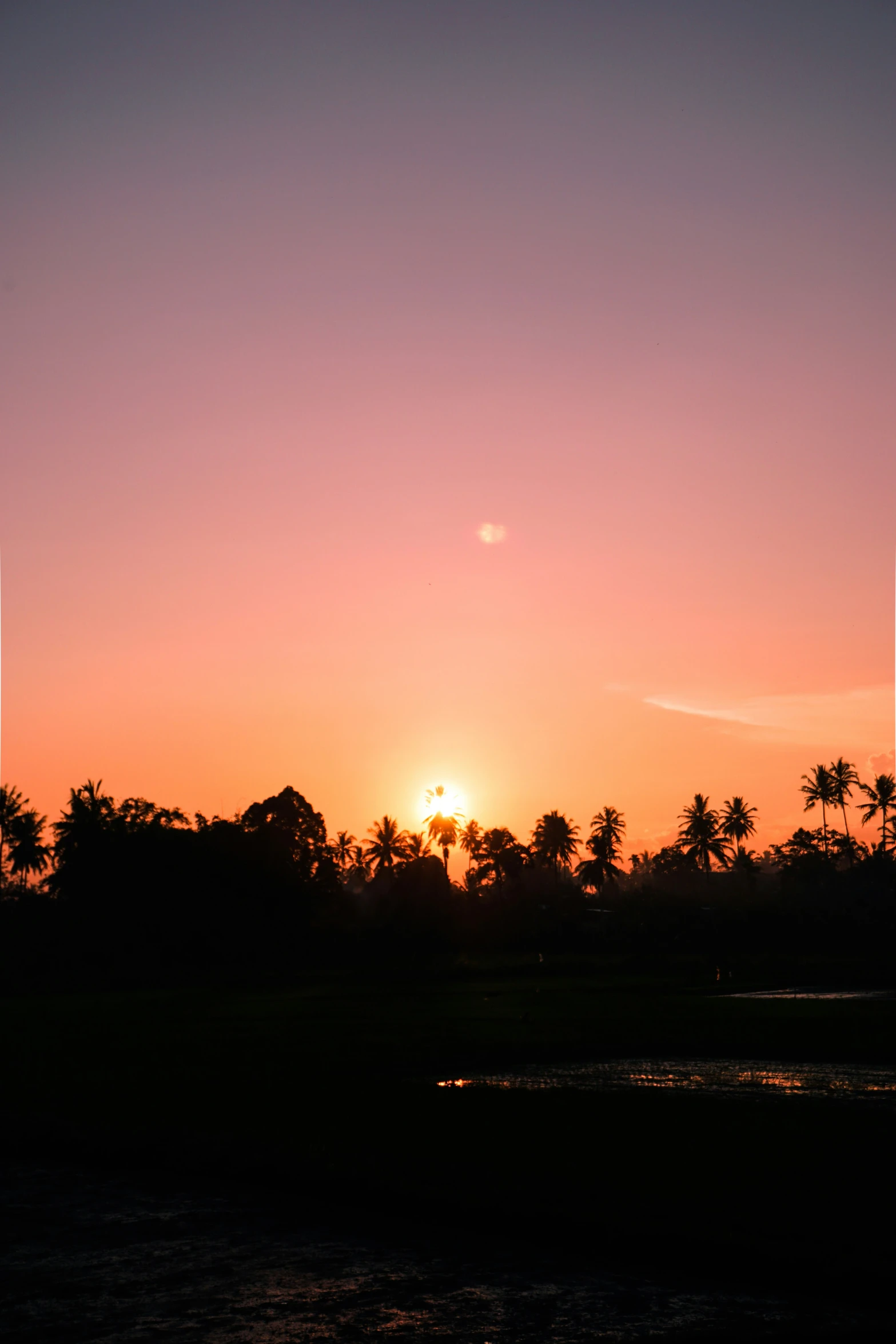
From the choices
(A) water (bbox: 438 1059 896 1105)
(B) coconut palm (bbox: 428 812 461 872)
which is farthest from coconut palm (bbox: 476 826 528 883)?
(A) water (bbox: 438 1059 896 1105)

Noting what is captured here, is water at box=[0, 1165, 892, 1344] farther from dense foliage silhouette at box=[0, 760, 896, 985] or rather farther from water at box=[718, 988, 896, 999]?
dense foliage silhouette at box=[0, 760, 896, 985]

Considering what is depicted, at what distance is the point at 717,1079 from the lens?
19672mm

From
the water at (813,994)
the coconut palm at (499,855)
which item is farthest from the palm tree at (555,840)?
the water at (813,994)

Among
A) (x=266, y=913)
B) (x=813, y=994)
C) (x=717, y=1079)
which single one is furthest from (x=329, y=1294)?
(x=266, y=913)

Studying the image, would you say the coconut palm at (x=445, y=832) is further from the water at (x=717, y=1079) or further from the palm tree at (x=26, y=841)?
the water at (x=717, y=1079)

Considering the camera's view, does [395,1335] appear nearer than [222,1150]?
Yes

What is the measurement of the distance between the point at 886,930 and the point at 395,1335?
9275cm

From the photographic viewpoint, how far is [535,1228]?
8.89 meters

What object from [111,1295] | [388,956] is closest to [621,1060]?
[111,1295]

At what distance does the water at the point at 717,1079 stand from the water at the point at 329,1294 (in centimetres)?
1016

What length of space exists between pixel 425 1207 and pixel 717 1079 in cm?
1147

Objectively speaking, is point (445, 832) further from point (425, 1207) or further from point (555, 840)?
point (425, 1207)

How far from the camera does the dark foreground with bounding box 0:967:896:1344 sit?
685cm

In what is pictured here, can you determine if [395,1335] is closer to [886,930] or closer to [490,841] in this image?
[886,930]
